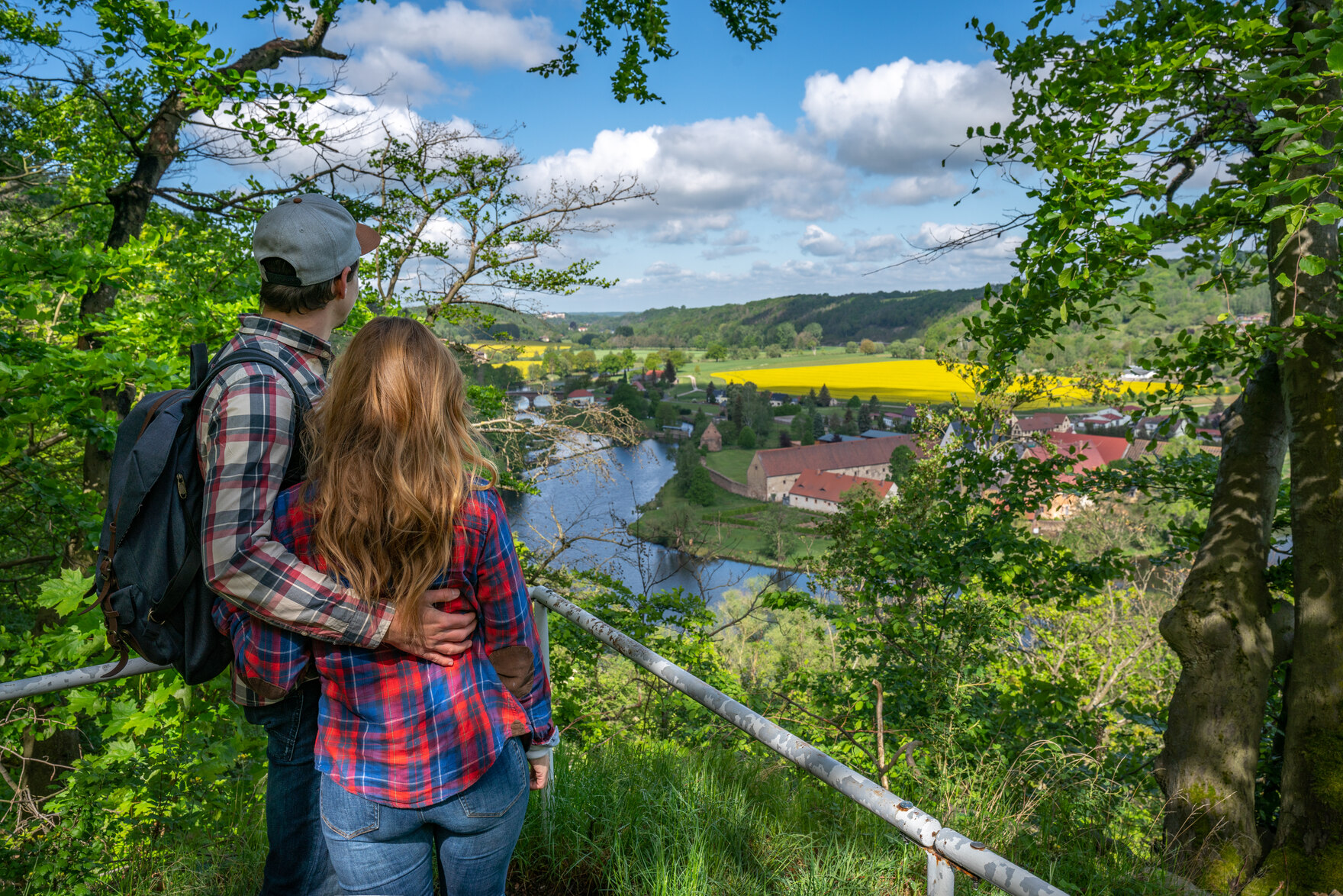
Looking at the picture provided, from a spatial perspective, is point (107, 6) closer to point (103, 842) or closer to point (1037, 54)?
point (103, 842)

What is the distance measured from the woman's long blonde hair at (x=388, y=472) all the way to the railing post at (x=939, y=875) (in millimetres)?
871

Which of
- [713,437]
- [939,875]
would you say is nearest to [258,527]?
[939,875]

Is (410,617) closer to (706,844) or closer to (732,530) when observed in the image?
(706,844)

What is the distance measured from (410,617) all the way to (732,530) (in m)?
21.5

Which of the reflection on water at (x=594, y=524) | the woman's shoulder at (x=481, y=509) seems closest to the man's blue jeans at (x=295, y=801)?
the woman's shoulder at (x=481, y=509)

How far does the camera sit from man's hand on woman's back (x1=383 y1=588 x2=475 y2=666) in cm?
115

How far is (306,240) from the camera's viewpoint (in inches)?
54.0

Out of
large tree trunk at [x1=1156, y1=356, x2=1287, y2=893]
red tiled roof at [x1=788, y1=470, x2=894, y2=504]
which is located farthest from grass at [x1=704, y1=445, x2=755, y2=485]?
large tree trunk at [x1=1156, y1=356, x2=1287, y2=893]

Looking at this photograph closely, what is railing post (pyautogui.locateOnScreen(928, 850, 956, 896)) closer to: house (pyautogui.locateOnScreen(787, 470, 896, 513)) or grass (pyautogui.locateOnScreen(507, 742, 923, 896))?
grass (pyautogui.locateOnScreen(507, 742, 923, 896))

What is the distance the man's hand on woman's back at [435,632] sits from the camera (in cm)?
115

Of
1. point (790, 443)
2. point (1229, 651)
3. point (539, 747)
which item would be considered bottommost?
point (790, 443)

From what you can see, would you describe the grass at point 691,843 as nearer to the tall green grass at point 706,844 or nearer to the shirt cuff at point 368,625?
the tall green grass at point 706,844

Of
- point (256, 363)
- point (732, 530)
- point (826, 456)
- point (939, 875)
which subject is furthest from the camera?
point (826, 456)

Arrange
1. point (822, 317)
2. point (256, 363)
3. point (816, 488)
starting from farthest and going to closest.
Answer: point (822, 317) < point (816, 488) < point (256, 363)
